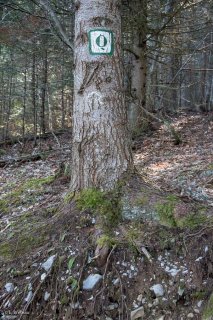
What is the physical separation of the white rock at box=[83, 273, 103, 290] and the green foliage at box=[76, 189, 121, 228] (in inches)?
19.4

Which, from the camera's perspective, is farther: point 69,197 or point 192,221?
point 69,197

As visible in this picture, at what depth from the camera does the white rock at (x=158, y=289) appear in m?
2.58

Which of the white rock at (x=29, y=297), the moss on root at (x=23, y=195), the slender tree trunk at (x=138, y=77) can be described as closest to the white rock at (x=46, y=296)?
the white rock at (x=29, y=297)

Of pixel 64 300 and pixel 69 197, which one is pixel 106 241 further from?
pixel 69 197

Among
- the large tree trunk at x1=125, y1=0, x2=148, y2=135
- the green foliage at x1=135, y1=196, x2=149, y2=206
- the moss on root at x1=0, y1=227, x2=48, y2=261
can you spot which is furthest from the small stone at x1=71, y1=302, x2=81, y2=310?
the large tree trunk at x1=125, y1=0, x2=148, y2=135

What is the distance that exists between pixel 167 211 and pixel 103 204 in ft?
1.99

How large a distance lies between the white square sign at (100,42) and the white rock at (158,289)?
218cm

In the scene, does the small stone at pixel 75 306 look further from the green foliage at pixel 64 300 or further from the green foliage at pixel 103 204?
the green foliage at pixel 103 204

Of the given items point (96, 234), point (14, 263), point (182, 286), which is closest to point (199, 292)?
point (182, 286)

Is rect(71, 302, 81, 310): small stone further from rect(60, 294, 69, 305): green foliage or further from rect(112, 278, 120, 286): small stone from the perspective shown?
rect(112, 278, 120, 286): small stone

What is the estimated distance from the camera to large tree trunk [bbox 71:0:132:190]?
328cm

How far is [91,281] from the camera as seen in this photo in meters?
2.71

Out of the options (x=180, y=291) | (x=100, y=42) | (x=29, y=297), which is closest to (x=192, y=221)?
(x=180, y=291)

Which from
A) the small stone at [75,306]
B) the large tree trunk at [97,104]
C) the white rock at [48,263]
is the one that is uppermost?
the large tree trunk at [97,104]
